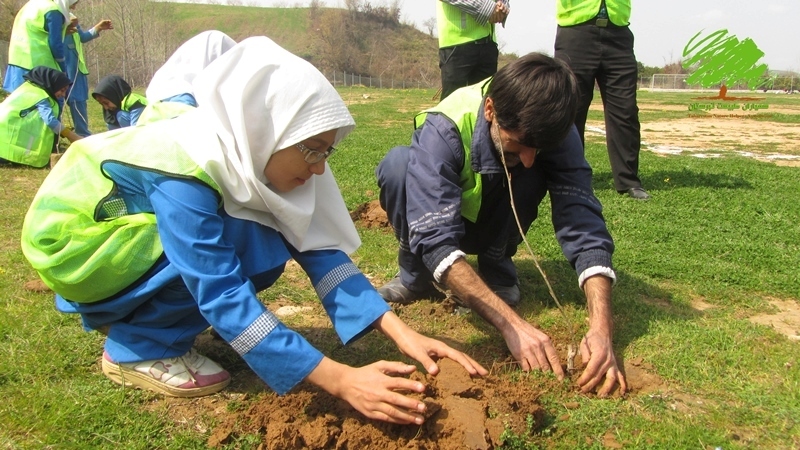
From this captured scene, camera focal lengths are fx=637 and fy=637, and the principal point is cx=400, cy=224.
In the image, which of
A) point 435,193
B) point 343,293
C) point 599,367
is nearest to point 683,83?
point 435,193

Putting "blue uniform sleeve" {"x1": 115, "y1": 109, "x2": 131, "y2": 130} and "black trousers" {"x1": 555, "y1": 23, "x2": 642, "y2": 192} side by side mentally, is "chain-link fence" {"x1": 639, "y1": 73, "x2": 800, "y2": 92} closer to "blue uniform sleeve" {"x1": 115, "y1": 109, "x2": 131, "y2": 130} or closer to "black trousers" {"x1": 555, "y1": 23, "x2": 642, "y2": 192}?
"black trousers" {"x1": 555, "y1": 23, "x2": 642, "y2": 192}

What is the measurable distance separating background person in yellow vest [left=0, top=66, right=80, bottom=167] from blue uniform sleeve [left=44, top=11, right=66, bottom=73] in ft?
1.75

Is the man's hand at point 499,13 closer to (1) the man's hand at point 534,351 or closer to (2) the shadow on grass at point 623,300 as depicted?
(2) the shadow on grass at point 623,300

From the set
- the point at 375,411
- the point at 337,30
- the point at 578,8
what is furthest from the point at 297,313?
the point at 337,30

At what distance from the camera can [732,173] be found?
6.84 metres

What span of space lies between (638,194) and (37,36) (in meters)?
7.41

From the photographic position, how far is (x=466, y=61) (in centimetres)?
509

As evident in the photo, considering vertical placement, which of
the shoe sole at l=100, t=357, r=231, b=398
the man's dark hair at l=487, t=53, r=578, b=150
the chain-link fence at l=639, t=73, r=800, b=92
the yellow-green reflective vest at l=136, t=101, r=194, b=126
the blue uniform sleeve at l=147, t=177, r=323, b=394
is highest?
the chain-link fence at l=639, t=73, r=800, b=92

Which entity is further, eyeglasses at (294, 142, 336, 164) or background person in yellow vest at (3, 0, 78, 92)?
background person in yellow vest at (3, 0, 78, 92)

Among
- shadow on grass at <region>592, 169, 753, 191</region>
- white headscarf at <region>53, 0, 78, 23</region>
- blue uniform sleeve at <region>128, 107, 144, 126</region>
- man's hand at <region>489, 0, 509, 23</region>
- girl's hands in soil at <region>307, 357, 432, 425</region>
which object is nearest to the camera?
girl's hands in soil at <region>307, 357, 432, 425</region>

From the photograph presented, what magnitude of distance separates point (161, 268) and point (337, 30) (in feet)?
229

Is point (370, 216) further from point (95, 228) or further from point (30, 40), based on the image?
point (30, 40)

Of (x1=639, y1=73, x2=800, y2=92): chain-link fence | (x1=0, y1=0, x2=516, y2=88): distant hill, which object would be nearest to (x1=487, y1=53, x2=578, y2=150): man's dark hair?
(x1=0, y1=0, x2=516, y2=88): distant hill

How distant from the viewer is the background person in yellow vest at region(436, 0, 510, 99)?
486 cm
